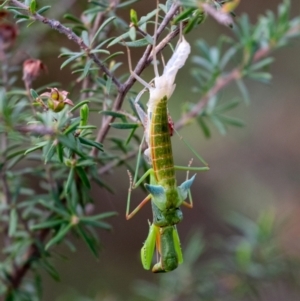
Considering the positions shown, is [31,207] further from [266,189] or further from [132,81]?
[266,189]

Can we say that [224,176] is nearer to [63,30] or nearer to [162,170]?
[162,170]

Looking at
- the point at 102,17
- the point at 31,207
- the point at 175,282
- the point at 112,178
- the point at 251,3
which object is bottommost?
the point at 112,178

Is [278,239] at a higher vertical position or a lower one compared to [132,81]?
lower

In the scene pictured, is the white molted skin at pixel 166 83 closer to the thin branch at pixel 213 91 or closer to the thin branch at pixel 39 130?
the thin branch at pixel 39 130

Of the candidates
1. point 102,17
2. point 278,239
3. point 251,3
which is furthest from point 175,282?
point 251,3

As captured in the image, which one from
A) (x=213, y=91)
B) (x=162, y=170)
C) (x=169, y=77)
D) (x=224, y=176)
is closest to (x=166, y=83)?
(x=169, y=77)

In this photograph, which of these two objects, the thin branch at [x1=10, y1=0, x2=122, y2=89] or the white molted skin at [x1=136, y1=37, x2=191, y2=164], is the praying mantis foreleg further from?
the thin branch at [x1=10, y1=0, x2=122, y2=89]
